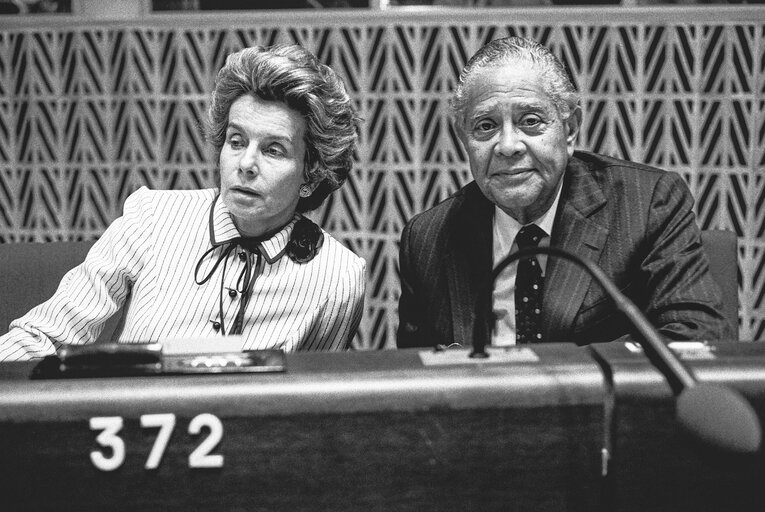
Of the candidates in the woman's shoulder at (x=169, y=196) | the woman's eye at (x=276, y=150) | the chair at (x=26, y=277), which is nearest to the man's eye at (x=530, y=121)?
the woman's eye at (x=276, y=150)

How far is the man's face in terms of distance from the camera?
193 centimetres

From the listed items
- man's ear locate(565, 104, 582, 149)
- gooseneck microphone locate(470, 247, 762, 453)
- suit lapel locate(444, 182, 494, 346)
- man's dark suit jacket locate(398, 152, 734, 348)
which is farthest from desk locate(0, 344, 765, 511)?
man's ear locate(565, 104, 582, 149)

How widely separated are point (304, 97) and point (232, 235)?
14.8 inches

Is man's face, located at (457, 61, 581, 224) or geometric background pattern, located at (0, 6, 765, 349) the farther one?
geometric background pattern, located at (0, 6, 765, 349)

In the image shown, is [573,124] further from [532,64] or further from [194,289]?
[194,289]

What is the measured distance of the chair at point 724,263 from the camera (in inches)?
80.7

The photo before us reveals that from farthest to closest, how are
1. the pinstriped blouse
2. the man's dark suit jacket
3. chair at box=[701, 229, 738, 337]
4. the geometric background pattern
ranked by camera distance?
the geometric background pattern → chair at box=[701, 229, 738, 337] → the pinstriped blouse → the man's dark suit jacket

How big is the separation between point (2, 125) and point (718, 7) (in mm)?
3237

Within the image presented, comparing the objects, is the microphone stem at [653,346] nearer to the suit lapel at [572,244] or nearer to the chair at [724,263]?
the suit lapel at [572,244]

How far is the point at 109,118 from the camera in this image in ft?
12.6

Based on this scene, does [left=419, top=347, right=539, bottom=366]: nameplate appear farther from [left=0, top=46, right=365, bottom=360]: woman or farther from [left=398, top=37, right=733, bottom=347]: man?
[left=0, top=46, right=365, bottom=360]: woman

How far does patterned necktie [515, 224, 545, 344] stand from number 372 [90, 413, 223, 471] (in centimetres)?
107

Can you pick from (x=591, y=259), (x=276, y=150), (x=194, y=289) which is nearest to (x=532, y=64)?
(x=591, y=259)

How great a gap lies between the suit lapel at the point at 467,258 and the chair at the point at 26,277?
0.88 meters
